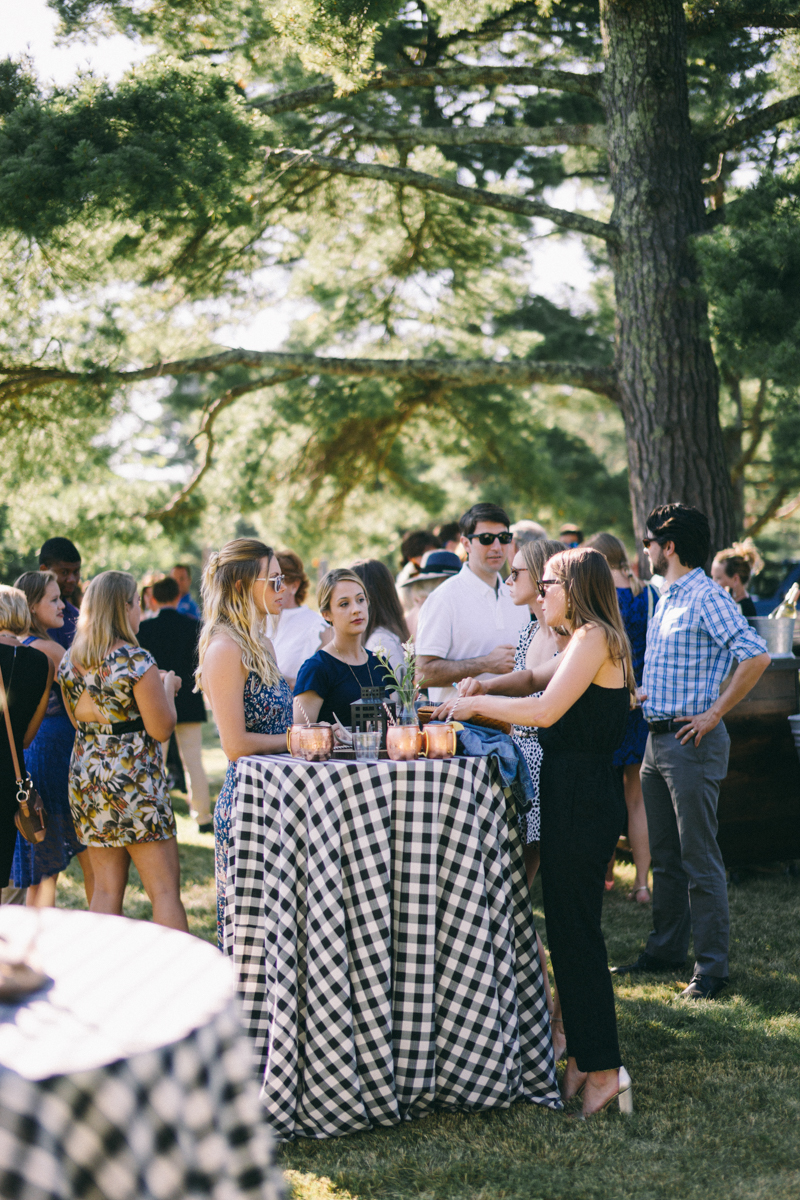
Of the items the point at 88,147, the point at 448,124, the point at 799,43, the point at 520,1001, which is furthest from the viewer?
the point at 448,124

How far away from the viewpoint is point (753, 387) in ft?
48.5

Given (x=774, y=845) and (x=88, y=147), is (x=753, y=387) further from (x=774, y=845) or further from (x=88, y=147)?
(x=88, y=147)

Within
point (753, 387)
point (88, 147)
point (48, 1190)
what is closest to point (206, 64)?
point (88, 147)

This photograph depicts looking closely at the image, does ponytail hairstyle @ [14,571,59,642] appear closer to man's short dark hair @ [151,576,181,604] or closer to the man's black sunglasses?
the man's black sunglasses

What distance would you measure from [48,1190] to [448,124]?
810 cm

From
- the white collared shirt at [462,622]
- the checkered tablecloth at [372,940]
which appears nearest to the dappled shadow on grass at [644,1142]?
the checkered tablecloth at [372,940]

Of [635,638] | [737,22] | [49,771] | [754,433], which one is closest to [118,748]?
[49,771]

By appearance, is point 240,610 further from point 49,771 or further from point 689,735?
point 689,735

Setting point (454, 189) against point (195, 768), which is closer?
point (454, 189)

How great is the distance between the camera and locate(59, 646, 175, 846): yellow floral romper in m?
3.47

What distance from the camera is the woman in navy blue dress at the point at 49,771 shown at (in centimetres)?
428

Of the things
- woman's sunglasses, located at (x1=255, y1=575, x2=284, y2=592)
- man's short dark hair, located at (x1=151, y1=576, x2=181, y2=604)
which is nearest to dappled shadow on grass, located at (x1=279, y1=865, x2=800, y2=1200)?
woman's sunglasses, located at (x1=255, y1=575, x2=284, y2=592)

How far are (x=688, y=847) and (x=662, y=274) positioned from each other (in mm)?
3876

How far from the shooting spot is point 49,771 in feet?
14.2
